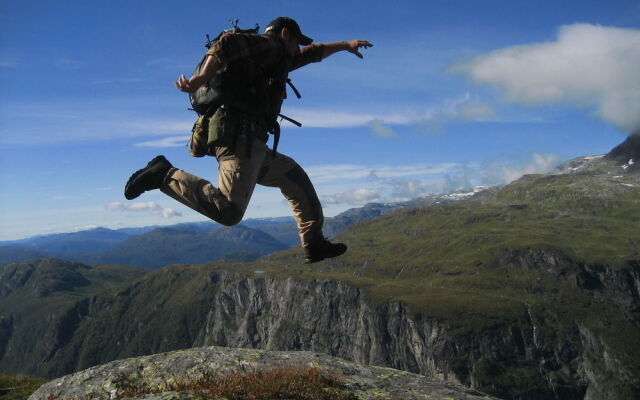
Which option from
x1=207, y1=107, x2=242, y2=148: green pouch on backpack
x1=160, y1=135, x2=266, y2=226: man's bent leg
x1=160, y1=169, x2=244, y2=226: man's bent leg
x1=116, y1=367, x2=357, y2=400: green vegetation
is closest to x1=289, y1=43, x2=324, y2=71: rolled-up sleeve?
x1=207, y1=107, x2=242, y2=148: green pouch on backpack

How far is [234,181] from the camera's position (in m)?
9.65

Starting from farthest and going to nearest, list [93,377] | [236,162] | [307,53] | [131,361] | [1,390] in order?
1. [1,390]
2. [131,361]
3. [93,377]
4. [307,53]
5. [236,162]

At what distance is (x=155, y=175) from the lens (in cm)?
1037

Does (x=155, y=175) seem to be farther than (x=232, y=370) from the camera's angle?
No

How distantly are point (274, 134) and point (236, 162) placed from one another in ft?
4.23

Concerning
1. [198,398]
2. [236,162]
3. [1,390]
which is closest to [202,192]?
[236,162]

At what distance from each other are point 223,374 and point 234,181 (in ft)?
24.6

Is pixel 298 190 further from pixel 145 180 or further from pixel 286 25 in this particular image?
pixel 286 25

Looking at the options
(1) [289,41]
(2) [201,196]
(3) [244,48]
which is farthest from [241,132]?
(1) [289,41]

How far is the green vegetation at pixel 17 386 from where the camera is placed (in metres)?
19.3

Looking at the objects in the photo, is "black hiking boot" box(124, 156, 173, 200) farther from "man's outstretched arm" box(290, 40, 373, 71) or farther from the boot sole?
"man's outstretched arm" box(290, 40, 373, 71)

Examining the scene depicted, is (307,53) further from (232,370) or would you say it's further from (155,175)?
(232,370)

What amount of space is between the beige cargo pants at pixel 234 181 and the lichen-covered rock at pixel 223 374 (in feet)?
18.9

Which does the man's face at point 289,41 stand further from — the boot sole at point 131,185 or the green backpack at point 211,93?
the boot sole at point 131,185
